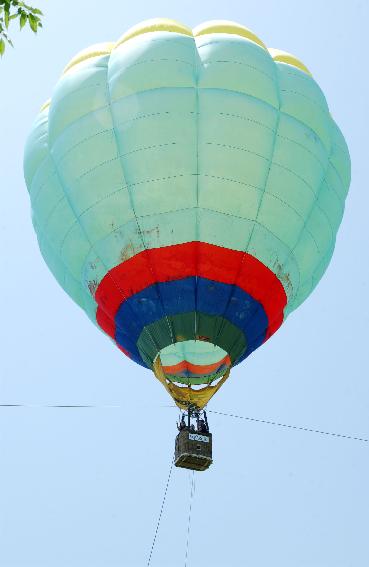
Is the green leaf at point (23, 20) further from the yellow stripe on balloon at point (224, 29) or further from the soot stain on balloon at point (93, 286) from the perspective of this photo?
the yellow stripe on balloon at point (224, 29)

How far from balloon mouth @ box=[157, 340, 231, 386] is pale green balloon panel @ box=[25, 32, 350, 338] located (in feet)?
4.63

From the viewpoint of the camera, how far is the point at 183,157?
34.5 feet

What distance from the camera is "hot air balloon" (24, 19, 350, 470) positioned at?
34.7ft

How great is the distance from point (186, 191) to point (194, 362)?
260 cm

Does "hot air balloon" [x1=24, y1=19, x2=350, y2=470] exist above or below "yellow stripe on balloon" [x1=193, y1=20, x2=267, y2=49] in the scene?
below

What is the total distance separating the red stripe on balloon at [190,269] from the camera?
10.6 metres

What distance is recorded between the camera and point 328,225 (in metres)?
11.8

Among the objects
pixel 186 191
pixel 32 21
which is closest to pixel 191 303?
pixel 186 191

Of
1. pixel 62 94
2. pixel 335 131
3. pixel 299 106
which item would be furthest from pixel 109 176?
pixel 335 131

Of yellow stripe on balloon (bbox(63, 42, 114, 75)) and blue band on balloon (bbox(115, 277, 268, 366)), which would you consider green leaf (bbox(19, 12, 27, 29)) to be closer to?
blue band on balloon (bbox(115, 277, 268, 366))

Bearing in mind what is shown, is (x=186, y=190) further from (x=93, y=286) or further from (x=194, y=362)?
(x=194, y=362)

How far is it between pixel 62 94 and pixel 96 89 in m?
0.60

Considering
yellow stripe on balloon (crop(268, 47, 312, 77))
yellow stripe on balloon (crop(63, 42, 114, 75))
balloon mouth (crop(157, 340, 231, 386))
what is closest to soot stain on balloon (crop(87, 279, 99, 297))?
balloon mouth (crop(157, 340, 231, 386))

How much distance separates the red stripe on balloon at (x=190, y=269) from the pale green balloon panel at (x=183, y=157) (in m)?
0.11
